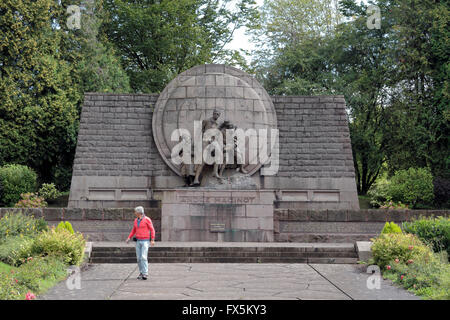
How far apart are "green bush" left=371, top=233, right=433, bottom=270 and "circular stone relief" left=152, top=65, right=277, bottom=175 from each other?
25.8 feet

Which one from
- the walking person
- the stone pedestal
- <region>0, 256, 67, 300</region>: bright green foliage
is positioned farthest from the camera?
the stone pedestal

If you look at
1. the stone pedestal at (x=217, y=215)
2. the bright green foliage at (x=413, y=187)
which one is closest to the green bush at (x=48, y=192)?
the stone pedestal at (x=217, y=215)

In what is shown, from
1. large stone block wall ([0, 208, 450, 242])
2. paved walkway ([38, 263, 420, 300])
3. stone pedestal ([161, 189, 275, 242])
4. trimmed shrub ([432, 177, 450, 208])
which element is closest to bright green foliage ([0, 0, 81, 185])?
large stone block wall ([0, 208, 450, 242])

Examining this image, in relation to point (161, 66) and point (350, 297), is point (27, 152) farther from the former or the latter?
point (350, 297)

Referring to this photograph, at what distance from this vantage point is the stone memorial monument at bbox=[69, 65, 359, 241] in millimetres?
18750

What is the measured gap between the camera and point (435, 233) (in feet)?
41.7

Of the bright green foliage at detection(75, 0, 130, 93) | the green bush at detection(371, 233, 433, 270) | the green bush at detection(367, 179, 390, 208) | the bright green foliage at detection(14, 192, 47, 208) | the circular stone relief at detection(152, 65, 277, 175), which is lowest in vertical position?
the green bush at detection(371, 233, 433, 270)

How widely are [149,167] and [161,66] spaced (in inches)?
551

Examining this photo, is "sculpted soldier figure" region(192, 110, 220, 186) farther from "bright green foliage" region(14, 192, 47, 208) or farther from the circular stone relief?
"bright green foliage" region(14, 192, 47, 208)

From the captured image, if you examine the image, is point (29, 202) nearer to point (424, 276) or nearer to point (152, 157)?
point (152, 157)

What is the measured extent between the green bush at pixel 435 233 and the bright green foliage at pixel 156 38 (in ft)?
67.6

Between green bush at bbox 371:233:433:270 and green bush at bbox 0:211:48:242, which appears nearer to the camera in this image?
green bush at bbox 371:233:433:270

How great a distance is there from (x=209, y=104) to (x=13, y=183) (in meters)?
8.59

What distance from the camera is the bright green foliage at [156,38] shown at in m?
30.8
